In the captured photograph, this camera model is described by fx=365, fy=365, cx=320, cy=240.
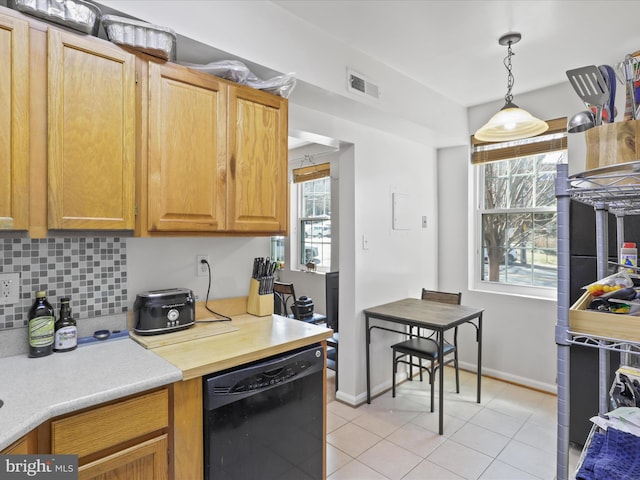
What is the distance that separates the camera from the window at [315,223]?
4801 millimetres

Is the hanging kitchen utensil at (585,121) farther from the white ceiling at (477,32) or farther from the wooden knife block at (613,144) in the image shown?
the white ceiling at (477,32)

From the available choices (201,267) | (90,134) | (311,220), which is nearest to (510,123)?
(201,267)

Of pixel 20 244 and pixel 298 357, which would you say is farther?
pixel 298 357

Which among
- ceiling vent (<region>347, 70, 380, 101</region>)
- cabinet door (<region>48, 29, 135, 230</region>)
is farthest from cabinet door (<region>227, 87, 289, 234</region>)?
ceiling vent (<region>347, 70, 380, 101</region>)

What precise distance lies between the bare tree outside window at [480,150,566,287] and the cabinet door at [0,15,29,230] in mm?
3612

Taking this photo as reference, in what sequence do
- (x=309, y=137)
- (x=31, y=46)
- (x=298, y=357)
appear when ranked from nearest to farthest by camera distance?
(x=31, y=46)
(x=298, y=357)
(x=309, y=137)

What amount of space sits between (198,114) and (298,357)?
126 cm

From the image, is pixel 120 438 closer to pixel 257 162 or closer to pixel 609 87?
pixel 257 162

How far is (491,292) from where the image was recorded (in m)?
3.59

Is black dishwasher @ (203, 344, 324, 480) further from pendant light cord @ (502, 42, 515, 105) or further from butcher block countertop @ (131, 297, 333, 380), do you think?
pendant light cord @ (502, 42, 515, 105)

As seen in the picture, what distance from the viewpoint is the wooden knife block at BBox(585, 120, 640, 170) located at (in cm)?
79

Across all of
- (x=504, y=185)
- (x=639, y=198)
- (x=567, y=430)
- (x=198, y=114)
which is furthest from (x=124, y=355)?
(x=504, y=185)

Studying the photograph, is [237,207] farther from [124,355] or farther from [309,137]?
[309,137]

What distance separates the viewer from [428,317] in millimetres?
2812
